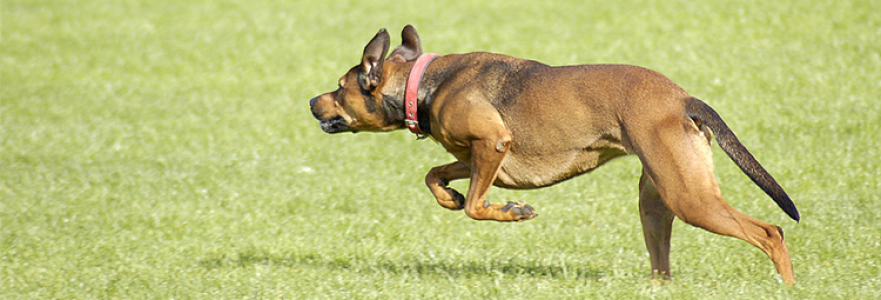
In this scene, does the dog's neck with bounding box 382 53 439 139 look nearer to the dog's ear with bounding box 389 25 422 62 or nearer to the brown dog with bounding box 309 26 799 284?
the brown dog with bounding box 309 26 799 284

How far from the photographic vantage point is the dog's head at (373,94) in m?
6.39

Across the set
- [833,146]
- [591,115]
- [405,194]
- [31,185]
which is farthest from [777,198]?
[31,185]

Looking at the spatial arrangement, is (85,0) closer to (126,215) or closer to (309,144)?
(309,144)

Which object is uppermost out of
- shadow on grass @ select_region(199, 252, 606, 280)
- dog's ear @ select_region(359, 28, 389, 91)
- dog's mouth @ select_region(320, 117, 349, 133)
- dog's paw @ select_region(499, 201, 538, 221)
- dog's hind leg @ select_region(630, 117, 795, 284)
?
dog's ear @ select_region(359, 28, 389, 91)

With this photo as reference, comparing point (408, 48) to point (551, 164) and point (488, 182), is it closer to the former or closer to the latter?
point (488, 182)

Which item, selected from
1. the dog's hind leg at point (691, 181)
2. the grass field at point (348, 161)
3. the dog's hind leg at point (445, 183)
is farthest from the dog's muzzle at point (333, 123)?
the dog's hind leg at point (691, 181)

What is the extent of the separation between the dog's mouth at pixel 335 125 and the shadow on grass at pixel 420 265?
111cm

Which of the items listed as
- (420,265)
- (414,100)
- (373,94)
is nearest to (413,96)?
(414,100)

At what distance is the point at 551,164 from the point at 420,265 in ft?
5.74

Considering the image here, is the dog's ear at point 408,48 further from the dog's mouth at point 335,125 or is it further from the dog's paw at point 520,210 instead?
the dog's paw at point 520,210

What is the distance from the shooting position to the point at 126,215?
941cm

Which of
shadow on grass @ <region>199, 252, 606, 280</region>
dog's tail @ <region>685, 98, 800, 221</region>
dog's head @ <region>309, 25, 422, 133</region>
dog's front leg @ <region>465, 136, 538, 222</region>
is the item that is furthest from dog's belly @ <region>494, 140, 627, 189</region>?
dog's head @ <region>309, 25, 422, 133</region>

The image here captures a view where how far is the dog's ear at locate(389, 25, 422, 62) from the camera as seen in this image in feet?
22.0

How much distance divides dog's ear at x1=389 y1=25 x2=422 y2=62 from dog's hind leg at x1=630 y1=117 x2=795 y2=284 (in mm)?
1982
